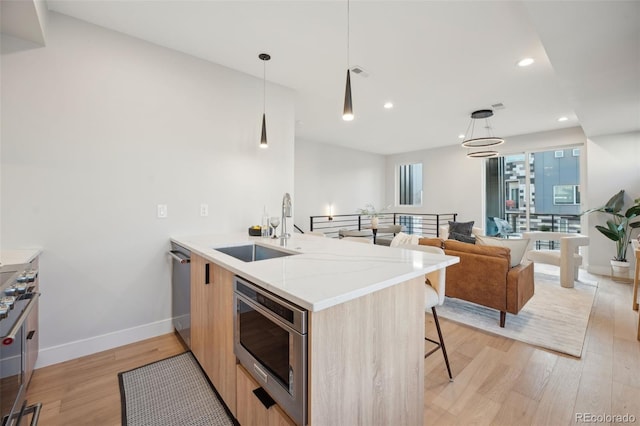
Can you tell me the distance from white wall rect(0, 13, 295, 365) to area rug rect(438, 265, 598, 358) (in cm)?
280

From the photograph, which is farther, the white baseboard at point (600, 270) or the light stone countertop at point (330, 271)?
the white baseboard at point (600, 270)

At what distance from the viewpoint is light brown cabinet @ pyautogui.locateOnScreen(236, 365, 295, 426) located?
108cm

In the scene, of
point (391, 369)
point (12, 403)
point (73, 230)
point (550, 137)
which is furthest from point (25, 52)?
point (550, 137)

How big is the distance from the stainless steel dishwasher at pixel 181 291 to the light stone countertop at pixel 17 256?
0.84 metres

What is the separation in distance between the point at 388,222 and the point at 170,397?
727 centimetres

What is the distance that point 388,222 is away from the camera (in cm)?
830

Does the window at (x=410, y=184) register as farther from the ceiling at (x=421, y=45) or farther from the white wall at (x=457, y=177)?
the ceiling at (x=421, y=45)

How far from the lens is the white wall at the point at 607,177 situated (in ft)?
15.0

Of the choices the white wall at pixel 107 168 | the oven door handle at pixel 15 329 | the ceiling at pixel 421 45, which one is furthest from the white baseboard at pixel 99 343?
Result: the ceiling at pixel 421 45

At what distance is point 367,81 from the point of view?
129 inches

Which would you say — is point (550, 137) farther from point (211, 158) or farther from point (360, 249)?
point (211, 158)

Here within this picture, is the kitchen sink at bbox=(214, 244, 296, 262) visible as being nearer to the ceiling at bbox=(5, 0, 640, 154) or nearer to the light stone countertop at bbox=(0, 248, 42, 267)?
the light stone countertop at bbox=(0, 248, 42, 267)

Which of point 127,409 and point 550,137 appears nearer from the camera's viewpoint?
point 127,409

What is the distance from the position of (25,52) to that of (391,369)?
3183mm
